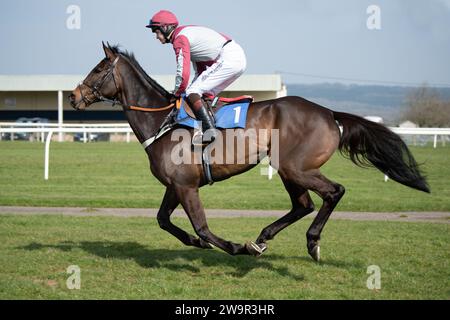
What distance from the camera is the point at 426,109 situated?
58.5 m

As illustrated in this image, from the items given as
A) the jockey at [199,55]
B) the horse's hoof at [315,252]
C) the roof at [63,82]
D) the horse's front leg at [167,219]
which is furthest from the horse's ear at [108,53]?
the roof at [63,82]

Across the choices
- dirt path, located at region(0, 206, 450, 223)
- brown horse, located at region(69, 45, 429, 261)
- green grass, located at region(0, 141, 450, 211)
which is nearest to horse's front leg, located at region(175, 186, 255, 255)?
brown horse, located at region(69, 45, 429, 261)

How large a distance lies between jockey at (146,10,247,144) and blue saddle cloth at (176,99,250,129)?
0.30 feet

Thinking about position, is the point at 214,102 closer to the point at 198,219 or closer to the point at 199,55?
the point at 199,55

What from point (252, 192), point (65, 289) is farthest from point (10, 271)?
point (252, 192)

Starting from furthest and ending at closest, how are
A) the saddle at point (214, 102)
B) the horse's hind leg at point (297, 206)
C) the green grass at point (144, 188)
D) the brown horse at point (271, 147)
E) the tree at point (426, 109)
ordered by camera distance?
1. the tree at point (426, 109)
2. the green grass at point (144, 188)
3. the horse's hind leg at point (297, 206)
4. the saddle at point (214, 102)
5. the brown horse at point (271, 147)

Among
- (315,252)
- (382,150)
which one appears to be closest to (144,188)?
(315,252)

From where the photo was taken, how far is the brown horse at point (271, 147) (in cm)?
600

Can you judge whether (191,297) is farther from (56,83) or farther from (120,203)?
(56,83)

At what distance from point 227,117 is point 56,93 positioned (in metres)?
41.3

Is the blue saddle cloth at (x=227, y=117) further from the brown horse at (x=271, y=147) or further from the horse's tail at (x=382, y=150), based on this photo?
the horse's tail at (x=382, y=150)

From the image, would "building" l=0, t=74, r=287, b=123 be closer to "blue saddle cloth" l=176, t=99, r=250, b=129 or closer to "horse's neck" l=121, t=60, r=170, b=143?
"horse's neck" l=121, t=60, r=170, b=143

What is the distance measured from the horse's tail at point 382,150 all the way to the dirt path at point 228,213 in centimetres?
356
